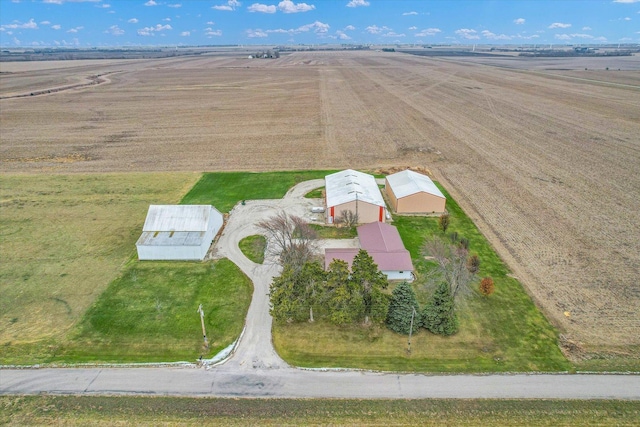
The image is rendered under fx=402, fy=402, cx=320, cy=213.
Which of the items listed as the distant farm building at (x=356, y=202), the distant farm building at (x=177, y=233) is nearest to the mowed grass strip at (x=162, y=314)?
the distant farm building at (x=177, y=233)

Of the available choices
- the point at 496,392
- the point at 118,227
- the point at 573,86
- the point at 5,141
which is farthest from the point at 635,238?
the point at 573,86

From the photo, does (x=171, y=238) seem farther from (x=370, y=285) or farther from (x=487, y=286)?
(x=487, y=286)

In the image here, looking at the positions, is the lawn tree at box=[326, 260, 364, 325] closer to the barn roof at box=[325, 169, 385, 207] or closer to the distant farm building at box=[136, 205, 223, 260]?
the distant farm building at box=[136, 205, 223, 260]

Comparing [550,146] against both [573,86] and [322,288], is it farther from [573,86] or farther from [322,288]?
[573,86]

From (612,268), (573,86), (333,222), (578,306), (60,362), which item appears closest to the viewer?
(60,362)

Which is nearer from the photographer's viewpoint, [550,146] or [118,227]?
[118,227]

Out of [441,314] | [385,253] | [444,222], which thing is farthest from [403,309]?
[444,222]

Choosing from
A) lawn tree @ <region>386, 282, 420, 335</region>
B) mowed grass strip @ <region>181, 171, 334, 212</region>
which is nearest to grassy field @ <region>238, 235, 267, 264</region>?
mowed grass strip @ <region>181, 171, 334, 212</region>
